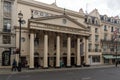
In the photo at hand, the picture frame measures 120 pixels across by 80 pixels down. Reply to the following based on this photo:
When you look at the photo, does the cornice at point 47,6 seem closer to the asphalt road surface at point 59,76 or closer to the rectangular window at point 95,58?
the rectangular window at point 95,58

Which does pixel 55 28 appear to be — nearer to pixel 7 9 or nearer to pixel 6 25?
pixel 6 25

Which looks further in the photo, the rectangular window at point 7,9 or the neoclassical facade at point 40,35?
the rectangular window at point 7,9

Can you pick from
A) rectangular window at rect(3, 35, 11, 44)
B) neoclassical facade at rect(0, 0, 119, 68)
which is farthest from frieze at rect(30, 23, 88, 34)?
rectangular window at rect(3, 35, 11, 44)

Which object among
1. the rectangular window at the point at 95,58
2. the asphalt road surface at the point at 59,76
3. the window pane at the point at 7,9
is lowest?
the rectangular window at the point at 95,58

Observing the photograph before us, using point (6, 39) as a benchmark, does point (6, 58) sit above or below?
below

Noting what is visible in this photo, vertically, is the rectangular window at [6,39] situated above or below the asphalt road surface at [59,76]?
above

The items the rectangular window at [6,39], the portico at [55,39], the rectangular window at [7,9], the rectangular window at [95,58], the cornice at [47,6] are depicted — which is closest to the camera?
the portico at [55,39]

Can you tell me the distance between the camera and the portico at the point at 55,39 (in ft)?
139

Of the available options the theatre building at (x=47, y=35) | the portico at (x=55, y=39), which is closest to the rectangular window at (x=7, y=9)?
the theatre building at (x=47, y=35)

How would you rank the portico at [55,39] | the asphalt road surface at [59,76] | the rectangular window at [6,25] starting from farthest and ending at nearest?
the rectangular window at [6,25] < the portico at [55,39] < the asphalt road surface at [59,76]

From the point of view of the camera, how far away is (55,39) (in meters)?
49.8

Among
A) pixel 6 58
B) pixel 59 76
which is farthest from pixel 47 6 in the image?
pixel 59 76

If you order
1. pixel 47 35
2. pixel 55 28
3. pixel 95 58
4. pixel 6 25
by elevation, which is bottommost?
pixel 95 58

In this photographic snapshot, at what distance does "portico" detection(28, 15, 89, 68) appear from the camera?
42500 millimetres
